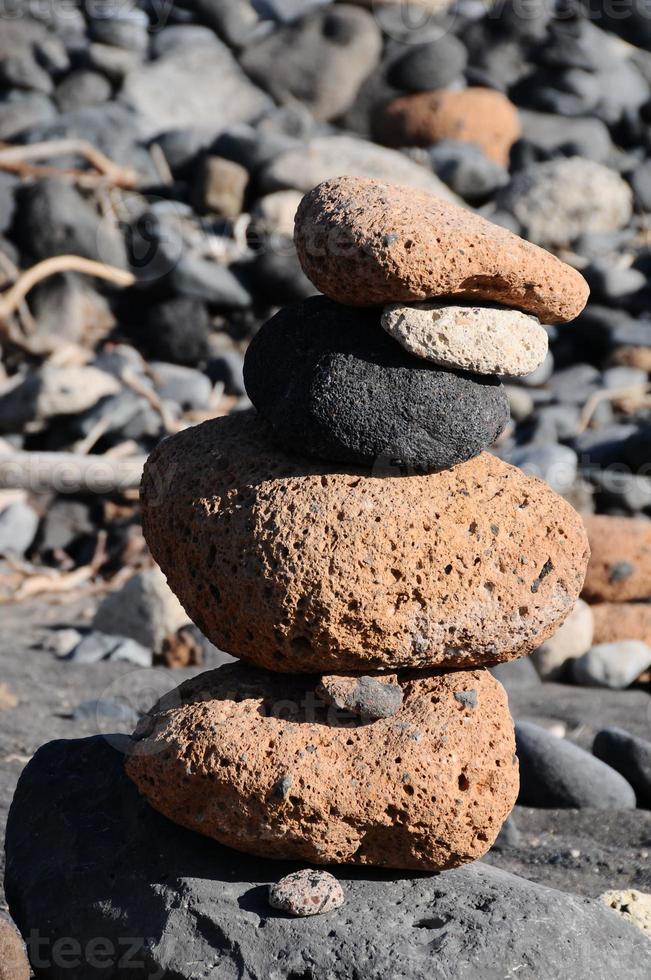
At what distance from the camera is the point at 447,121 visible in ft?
43.8

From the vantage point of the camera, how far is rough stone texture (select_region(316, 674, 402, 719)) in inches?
123

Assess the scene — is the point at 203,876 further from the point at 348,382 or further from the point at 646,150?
the point at 646,150

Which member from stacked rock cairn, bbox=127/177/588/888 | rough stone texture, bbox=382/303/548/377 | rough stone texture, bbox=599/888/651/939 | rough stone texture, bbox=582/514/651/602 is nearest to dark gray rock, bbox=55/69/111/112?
rough stone texture, bbox=582/514/651/602

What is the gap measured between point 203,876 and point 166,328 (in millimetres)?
7716

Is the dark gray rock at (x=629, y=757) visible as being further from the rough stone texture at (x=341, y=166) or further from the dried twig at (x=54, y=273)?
the rough stone texture at (x=341, y=166)

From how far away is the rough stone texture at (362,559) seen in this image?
3053 millimetres

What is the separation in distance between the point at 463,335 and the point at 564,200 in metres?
10.2

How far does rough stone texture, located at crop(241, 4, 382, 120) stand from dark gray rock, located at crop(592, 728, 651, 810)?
10.2m

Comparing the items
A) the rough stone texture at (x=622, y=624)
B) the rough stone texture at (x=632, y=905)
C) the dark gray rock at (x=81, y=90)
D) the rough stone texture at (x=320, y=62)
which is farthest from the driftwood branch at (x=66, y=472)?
the rough stone texture at (x=320, y=62)

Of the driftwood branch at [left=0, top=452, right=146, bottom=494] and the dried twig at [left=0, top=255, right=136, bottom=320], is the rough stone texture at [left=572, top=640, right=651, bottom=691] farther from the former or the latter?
the dried twig at [left=0, top=255, right=136, bottom=320]

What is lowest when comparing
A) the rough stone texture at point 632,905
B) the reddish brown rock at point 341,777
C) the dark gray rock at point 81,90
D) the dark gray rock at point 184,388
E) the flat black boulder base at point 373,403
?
the dark gray rock at point 184,388

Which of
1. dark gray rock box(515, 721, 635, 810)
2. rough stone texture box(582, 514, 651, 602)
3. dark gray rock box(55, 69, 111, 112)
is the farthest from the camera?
dark gray rock box(55, 69, 111, 112)

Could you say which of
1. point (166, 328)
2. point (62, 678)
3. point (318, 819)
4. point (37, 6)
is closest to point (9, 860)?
point (318, 819)

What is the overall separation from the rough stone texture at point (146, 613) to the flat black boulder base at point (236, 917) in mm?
3266
